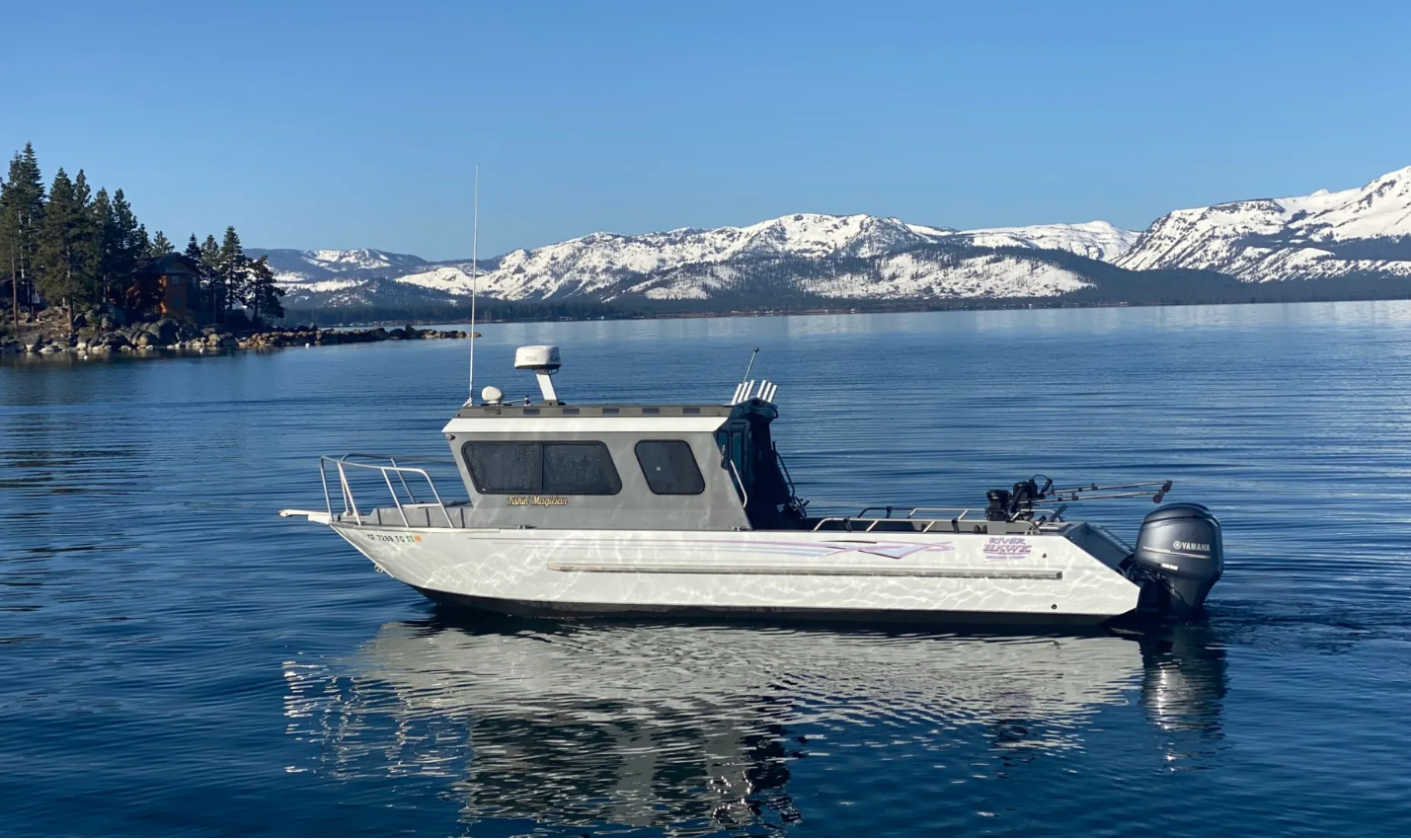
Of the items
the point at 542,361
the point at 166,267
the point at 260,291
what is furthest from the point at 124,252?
the point at 542,361

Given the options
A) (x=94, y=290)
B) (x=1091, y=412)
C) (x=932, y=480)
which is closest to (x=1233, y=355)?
(x=1091, y=412)

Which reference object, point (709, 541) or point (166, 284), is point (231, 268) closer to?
point (166, 284)

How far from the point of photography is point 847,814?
481 inches

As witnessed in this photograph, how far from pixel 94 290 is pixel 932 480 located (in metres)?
101

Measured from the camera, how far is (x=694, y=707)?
1524cm

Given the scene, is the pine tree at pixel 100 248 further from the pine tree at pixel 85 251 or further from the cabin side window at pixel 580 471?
the cabin side window at pixel 580 471

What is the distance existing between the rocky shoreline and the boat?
10062cm

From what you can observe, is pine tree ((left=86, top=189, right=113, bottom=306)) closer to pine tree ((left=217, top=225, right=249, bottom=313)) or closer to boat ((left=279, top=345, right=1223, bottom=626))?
pine tree ((left=217, top=225, right=249, bottom=313))

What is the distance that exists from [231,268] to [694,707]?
126 metres

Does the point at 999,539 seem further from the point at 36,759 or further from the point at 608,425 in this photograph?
the point at 36,759

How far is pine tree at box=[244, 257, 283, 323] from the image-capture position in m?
136

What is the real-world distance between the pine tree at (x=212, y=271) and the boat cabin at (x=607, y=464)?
12002 centimetres

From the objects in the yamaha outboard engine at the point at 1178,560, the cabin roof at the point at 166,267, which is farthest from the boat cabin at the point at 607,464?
the cabin roof at the point at 166,267

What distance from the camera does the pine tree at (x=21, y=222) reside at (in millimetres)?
111375
